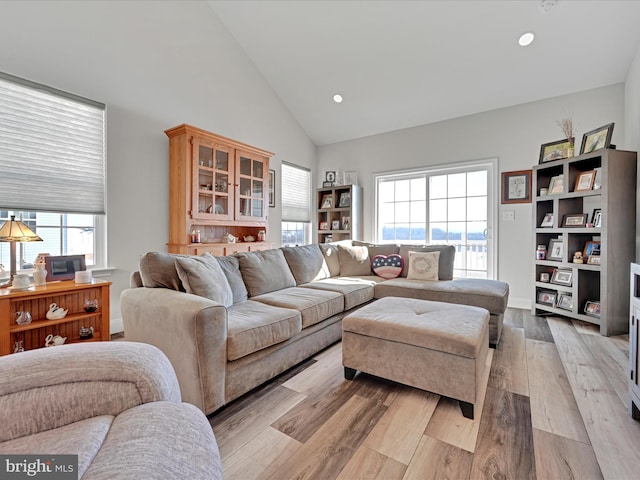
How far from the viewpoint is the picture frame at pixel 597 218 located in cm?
295

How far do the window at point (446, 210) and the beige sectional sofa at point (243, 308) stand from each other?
112 centimetres

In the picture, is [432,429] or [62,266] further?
[62,266]

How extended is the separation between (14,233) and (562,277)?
193 inches

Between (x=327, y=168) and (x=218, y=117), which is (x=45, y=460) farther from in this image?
(x=327, y=168)

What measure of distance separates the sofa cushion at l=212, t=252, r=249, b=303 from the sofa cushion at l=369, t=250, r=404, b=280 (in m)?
1.78

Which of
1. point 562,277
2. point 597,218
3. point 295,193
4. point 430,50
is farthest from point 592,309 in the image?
point 295,193

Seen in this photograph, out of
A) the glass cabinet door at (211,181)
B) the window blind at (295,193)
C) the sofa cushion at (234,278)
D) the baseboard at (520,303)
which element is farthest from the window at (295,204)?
the baseboard at (520,303)

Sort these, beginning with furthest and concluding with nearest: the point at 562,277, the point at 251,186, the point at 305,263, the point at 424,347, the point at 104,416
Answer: the point at 251,186 → the point at 562,277 → the point at 305,263 → the point at 424,347 → the point at 104,416

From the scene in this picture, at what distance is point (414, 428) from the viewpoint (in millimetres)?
1465

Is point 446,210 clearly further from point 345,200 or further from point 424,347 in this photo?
point 424,347

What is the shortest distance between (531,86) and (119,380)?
457cm

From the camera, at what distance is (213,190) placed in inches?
134

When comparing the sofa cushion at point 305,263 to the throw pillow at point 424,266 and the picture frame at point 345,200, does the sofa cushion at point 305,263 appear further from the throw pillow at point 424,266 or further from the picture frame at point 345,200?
the picture frame at point 345,200

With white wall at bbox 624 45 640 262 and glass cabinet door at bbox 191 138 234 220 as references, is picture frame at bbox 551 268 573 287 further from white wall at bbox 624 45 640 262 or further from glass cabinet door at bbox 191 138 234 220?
glass cabinet door at bbox 191 138 234 220
